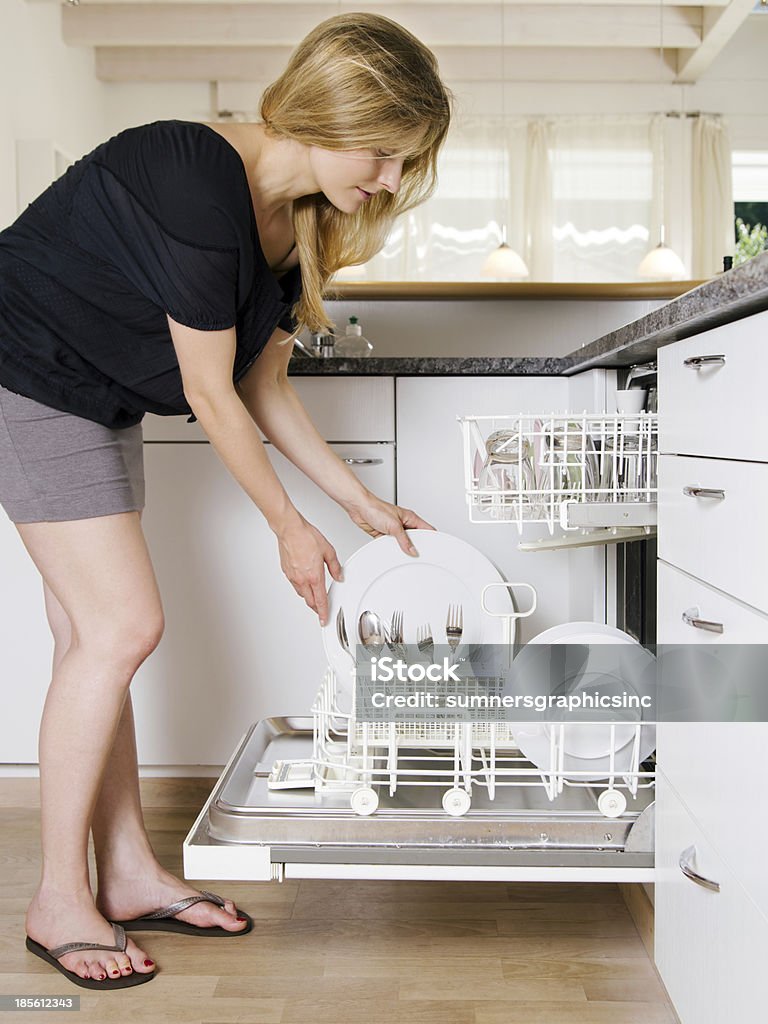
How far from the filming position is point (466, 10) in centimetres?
581

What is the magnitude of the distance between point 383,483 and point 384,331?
69 cm

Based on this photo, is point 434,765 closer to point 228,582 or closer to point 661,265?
point 228,582

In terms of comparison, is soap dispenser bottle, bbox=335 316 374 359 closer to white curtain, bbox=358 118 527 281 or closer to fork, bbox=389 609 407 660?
fork, bbox=389 609 407 660

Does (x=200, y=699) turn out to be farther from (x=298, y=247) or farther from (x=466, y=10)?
(x=466, y=10)

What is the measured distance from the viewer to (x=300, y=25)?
5.86m

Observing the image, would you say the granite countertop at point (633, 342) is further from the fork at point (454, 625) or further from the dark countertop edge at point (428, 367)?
the fork at point (454, 625)

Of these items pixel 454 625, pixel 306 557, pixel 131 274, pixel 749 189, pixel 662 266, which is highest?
pixel 749 189

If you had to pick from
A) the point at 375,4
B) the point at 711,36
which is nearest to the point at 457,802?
the point at 375,4

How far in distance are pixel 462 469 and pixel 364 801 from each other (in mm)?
824

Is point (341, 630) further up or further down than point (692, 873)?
further up

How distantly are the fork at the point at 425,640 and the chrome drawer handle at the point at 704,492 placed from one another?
536 millimetres

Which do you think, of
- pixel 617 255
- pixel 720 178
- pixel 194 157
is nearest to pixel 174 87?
pixel 617 255

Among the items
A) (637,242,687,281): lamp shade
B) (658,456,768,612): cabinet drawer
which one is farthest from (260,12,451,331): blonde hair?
(637,242,687,281): lamp shade

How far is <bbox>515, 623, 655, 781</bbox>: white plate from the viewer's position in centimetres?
129
